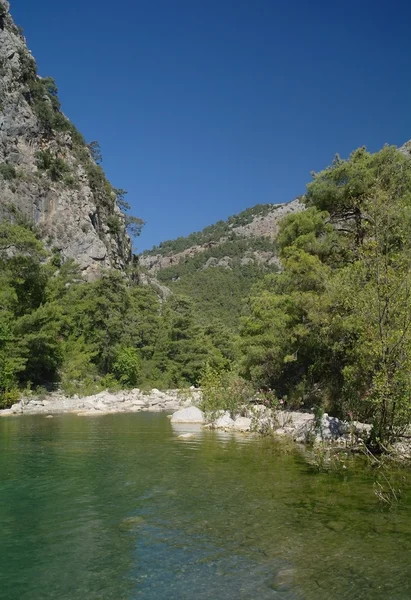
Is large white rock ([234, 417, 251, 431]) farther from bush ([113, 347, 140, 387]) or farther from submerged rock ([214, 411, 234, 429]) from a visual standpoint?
bush ([113, 347, 140, 387])

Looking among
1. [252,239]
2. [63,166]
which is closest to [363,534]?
[63,166]

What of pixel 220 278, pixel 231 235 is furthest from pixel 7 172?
pixel 231 235

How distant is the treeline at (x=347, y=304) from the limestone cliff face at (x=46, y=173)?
35916mm

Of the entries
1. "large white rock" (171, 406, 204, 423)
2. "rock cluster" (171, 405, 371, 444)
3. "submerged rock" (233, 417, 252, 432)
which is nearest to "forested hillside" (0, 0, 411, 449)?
"rock cluster" (171, 405, 371, 444)

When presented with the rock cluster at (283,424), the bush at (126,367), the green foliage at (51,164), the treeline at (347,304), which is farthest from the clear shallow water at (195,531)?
the green foliage at (51,164)

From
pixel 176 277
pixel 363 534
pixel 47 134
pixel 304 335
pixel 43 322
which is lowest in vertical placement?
pixel 363 534

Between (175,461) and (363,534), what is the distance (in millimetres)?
7006

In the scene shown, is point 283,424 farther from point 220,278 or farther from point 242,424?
point 220,278

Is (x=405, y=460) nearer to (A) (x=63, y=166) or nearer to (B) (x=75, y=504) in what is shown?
(B) (x=75, y=504)

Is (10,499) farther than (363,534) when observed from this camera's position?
Yes

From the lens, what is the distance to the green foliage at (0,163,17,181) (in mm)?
56875

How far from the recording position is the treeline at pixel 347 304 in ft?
40.4

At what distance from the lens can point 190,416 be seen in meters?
24.7

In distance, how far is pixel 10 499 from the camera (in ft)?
33.5
